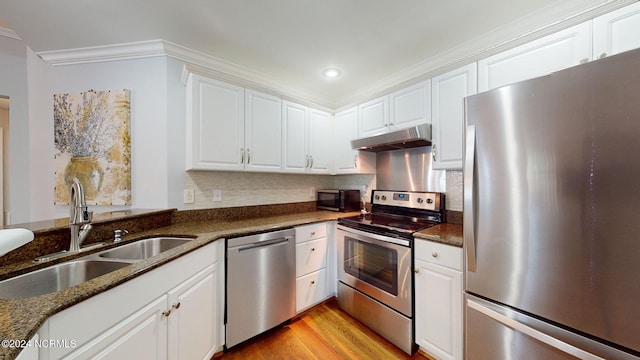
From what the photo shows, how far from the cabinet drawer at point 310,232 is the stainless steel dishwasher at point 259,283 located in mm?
86

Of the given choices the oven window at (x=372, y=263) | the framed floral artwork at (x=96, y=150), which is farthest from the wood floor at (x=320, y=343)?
the framed floral artwork at (x=96, y=150)

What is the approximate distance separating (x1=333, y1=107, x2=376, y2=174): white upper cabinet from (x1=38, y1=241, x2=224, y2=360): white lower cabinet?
64.0 inches

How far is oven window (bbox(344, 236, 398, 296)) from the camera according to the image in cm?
179

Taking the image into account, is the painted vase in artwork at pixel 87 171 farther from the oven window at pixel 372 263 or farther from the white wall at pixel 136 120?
the oven window at pixel 372 263

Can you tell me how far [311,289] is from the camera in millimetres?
2172

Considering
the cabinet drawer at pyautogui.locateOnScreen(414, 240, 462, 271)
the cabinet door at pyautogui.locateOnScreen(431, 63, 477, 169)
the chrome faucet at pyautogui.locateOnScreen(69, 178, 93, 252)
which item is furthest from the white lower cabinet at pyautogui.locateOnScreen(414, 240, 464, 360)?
the chrome faucet at pyautogui.locateOnScreen(69, 178, 93, 252)

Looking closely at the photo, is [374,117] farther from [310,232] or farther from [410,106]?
[310,232]

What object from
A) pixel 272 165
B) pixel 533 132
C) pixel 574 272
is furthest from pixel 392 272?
pixel 272 165

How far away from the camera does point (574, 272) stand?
963 mm

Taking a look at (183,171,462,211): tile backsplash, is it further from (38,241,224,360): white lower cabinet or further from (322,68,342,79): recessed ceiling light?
(322,68,342,79): recessed ceiling light

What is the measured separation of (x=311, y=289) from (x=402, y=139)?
1.68 metres

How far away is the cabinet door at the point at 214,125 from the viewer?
1883 millimetres

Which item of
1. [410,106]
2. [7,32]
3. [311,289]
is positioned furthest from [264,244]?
[7,32]

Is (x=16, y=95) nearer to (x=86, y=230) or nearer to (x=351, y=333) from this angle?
(x=86, y=230)
